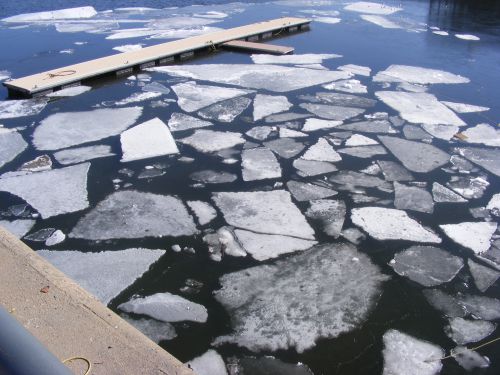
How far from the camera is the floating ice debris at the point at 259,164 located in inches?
138

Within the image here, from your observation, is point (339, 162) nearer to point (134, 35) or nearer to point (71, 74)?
point (71, 74)

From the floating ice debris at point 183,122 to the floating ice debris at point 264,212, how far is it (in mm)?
1221

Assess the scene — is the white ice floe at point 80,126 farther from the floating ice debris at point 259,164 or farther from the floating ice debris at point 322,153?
the floating ice debris at point 322,153

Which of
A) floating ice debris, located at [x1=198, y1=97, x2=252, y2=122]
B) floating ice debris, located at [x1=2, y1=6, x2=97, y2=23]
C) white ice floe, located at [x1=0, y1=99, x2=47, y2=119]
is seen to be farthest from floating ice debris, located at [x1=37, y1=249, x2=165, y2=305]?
floating ice debris, located at [x1=2, y1=6, x2=97, y2=23]

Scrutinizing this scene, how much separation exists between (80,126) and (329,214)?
242 centimetres

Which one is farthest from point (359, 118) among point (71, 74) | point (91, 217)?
point (71, 74)

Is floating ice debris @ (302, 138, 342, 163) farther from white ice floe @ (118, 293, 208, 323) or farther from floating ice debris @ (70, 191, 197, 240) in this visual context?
white ice floe @ (118, 293, 208, 323)

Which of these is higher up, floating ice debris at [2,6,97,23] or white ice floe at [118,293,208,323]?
floating ice debris at [2,6,97,23]

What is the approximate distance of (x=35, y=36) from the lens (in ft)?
24.9

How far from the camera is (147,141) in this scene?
4000 mm

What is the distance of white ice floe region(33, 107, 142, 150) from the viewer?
13.1 feet

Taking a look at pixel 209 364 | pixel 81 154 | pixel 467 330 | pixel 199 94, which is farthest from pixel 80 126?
pixel 467 330

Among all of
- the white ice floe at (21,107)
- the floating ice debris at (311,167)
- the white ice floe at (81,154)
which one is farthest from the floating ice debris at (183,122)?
the white ice floe at (21,107)

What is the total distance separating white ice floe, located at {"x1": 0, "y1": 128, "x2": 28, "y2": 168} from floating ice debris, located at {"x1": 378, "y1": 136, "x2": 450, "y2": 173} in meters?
2.96
